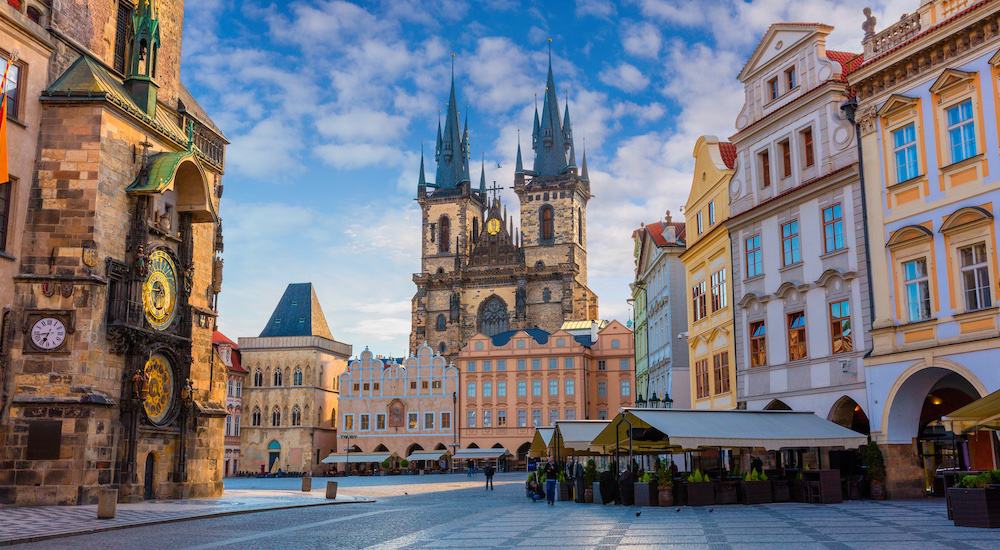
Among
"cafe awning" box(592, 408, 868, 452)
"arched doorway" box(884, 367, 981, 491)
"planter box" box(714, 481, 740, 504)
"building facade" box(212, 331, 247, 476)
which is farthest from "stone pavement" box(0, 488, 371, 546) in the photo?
"building facade" box(212, 331, 247, 476)

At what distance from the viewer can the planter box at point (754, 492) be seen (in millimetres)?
24812

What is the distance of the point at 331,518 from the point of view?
2258 centimetres

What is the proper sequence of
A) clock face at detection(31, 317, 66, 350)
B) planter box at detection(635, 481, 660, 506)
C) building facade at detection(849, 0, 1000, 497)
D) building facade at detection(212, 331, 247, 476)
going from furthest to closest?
building facade at detection(212, 331, 247, 476) < planter box at detection(635, 481, 660, 506) < clock face at detection(31, 317, 66, 350) < building facade at detection(849, 0, 1000, 497)

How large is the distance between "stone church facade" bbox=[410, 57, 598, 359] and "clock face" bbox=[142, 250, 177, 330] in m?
75.9

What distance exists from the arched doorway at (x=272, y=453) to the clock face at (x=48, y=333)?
7521cm

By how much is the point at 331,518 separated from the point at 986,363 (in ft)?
51.8

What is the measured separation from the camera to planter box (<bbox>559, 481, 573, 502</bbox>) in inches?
1219

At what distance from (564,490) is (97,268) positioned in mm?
16063

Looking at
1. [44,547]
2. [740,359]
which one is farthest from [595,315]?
[44,547]

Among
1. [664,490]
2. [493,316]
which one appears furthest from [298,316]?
[664,490]

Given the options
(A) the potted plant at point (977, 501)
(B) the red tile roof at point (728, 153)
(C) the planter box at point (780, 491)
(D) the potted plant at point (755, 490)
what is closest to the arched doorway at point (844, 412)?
(C) the planter box at point (780, 491)

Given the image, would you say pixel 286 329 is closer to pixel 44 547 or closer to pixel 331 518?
pixel 331 518

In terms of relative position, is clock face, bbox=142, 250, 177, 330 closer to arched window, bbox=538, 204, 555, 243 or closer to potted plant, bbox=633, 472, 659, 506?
potted plant, bbox=633, 472, 659, 506

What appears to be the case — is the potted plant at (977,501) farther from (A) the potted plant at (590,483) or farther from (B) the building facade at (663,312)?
(B) the building facade at (663,312)
